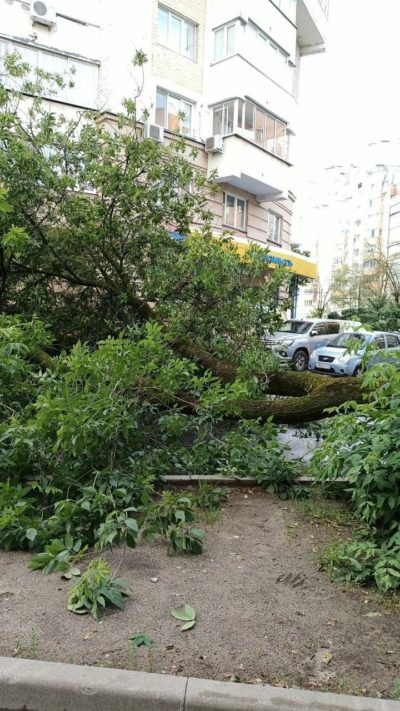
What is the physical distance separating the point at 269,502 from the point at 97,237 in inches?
158

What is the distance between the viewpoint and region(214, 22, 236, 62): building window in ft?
60.9

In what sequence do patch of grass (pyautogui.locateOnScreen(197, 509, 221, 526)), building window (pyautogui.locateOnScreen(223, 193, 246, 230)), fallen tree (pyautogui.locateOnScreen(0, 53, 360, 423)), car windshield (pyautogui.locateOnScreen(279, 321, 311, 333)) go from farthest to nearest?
building window (pyautogui.locateOnScreen(223, 193, 246, 230)), car windshield (pyautogui.locateOnScreen(279, 321, 311, 333)), fallen tree (pyautogui.locateOnScreen(0, 53, 360, 423)), patch of grass (pyautogui.locateOnScreen(197, 509, 221, 526))

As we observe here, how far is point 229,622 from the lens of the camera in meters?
2.96

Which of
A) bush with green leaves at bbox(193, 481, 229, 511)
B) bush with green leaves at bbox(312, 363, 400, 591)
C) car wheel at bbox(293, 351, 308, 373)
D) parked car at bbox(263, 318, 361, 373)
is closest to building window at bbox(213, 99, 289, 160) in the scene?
parked car at bbox(263, 318, 361, 373)

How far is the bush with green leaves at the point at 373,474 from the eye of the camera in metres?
3.44

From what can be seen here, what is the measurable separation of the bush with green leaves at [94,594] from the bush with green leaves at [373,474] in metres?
1.42

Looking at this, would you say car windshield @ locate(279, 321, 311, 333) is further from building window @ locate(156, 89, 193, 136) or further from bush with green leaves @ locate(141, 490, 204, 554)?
bush with green leaves @ locate(141, 490, 204, 554)

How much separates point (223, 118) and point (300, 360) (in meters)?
8.98

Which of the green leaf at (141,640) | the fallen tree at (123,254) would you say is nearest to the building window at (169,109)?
the fallen tree at (123,254)

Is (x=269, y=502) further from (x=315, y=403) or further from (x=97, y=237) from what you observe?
(x=97, y=237)

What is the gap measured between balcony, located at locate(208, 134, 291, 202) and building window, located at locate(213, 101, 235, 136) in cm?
77

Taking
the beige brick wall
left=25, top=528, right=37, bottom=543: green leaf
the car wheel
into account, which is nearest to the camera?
left=25, top=528, right=37, bottom=543: green leaf

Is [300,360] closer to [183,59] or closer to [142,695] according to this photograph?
[183,59]

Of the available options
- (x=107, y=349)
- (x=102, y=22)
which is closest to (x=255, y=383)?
(x=107, y=349)
